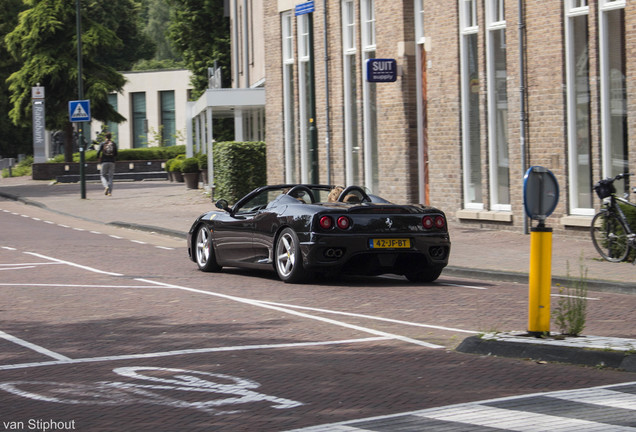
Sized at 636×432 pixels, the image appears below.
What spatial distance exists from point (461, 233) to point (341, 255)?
7517 mm

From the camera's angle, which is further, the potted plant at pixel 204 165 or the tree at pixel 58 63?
the tree at pixel 58 63

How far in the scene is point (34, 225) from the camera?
26.2 metres

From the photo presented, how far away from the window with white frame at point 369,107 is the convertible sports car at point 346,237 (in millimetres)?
10354

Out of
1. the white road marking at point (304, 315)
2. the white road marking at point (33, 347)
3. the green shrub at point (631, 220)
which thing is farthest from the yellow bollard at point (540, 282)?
the green shrub at point (631, 220)

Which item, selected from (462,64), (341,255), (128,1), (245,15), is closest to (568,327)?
(341,255)

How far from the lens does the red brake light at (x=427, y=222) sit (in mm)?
12969

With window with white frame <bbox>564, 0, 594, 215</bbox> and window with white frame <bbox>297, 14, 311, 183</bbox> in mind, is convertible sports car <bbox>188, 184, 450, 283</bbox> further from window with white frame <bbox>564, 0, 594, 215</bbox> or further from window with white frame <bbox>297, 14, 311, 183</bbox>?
window with white frame <bbox>297, 14, 311, 183</bbox>

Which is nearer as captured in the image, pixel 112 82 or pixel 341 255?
pixel 341 255

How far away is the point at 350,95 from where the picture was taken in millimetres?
25078

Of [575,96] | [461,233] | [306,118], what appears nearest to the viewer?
[575,96]

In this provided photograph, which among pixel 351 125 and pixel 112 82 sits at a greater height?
pixel 112 82

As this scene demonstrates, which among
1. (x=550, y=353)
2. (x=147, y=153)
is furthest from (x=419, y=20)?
(x=147, y=153)

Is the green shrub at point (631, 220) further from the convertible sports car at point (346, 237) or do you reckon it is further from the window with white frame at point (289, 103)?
the window with white frame at point (289, 103)

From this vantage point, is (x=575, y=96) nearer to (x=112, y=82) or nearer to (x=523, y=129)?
(x=523, y=129)
